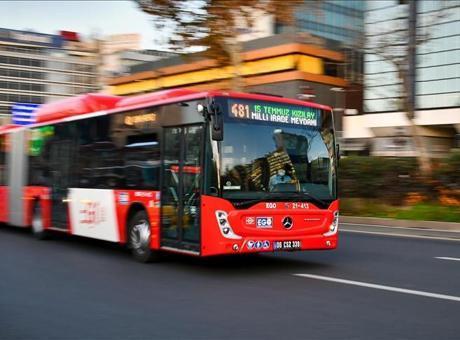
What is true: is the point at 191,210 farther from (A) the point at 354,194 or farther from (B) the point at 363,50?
(B) the point at 363,50

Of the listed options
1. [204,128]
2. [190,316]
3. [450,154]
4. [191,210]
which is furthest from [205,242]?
[450,154]

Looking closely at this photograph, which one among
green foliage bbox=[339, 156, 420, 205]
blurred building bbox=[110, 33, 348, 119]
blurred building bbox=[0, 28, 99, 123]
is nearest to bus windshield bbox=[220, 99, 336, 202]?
green foliage bbox=[339, 156, 420, 205]

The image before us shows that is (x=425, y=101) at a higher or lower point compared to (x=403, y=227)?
higher

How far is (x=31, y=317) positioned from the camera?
6633mm

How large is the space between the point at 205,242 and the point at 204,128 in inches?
66.4

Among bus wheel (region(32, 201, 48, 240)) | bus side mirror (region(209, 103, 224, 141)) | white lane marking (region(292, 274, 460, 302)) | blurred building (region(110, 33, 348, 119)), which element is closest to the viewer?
white lane marking (region(292, 274, 460, 302))

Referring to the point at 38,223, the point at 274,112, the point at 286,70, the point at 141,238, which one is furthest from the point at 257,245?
the point at 286,70

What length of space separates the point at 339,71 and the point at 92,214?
164 ft

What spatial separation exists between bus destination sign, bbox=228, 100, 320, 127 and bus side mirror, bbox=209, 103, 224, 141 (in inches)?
13.5

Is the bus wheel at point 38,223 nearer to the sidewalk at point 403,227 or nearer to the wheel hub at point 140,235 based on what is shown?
the wheel hub at point 140,235

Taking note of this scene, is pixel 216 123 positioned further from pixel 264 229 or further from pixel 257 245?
pixel 257 245

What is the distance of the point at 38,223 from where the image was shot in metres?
14.6

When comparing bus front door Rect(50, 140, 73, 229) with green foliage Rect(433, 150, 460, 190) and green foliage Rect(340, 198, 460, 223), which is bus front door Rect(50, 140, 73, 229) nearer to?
green foliage Rect(340, 198, 460, 223)

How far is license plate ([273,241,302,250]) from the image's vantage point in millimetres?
9331
